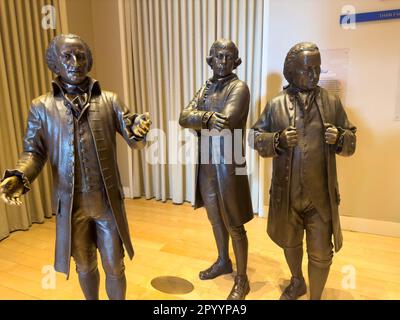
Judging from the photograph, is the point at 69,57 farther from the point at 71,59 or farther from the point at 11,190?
the point at 11,190

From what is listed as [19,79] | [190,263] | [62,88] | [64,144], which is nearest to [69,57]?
[62,88]

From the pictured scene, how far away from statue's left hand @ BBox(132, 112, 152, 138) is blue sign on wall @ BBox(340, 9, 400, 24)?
2.16m

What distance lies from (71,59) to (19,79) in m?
1.93

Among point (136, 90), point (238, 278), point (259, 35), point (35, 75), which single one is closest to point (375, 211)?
point (238, 278)

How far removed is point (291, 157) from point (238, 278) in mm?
875

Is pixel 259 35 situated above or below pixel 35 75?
above

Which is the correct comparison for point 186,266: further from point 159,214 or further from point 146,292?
point 159,214

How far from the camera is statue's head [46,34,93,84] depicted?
51.7 inches

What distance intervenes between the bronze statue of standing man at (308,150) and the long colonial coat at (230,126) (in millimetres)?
162

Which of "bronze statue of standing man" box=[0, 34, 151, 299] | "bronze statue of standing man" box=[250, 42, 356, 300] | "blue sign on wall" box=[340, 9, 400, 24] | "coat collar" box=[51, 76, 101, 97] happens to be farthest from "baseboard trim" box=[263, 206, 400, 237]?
"coat collar" box=[51, 76, 101, 97]

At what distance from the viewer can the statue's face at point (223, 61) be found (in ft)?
5.94

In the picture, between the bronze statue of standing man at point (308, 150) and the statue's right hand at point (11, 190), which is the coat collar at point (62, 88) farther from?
the bronze statue of standing man at point (308, 150)

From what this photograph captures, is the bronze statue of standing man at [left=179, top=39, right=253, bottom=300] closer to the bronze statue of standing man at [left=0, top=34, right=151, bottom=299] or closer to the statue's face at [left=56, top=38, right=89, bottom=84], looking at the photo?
the bronze statue of standing man at [left=0, top=34, right=151, bottom=299]

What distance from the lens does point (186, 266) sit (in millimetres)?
2422
